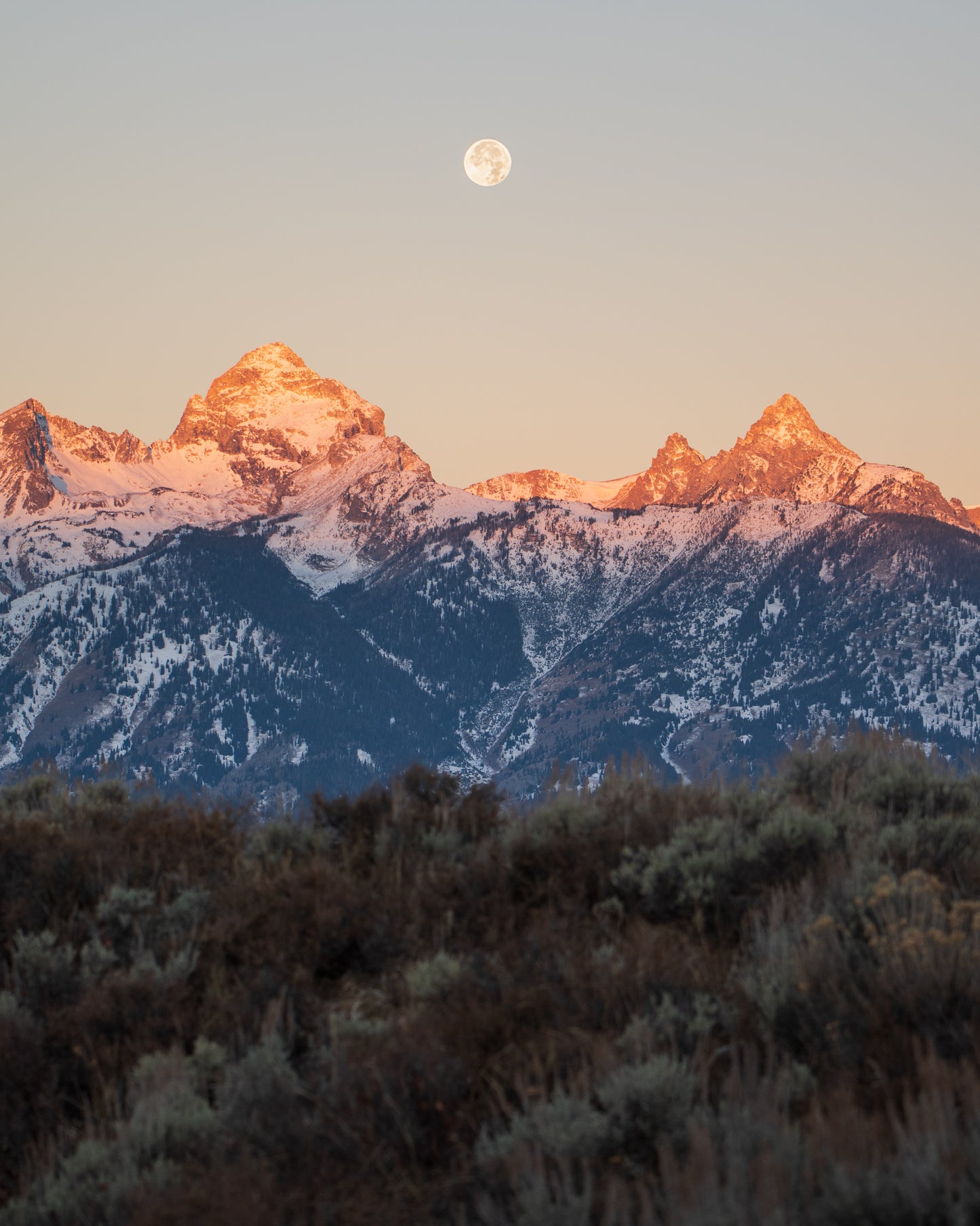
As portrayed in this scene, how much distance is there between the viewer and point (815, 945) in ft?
24.1

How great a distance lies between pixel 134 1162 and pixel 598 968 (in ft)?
9.40

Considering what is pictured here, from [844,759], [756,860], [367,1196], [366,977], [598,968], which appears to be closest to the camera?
[367,1196]

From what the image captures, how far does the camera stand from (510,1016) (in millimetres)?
7449

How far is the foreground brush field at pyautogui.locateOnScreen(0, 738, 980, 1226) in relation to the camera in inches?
220

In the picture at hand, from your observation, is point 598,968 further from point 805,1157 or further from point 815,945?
point 805,1157

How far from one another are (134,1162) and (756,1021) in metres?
3.36

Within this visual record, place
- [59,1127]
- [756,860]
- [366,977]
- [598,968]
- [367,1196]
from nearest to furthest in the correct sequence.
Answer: [367,1196]
[59,1127]
[598,968]
[366,977]
[756,860]

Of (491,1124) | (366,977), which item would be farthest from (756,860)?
(491,1124)

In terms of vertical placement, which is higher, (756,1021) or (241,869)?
(241,869)

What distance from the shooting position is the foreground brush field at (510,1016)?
→ 559cm

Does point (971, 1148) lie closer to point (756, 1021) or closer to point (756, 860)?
point (756, 1021)

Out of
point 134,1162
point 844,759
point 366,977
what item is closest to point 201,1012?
point 366,977

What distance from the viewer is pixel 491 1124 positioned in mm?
6406

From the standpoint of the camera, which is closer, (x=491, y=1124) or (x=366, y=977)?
(x=491, y=1124)
